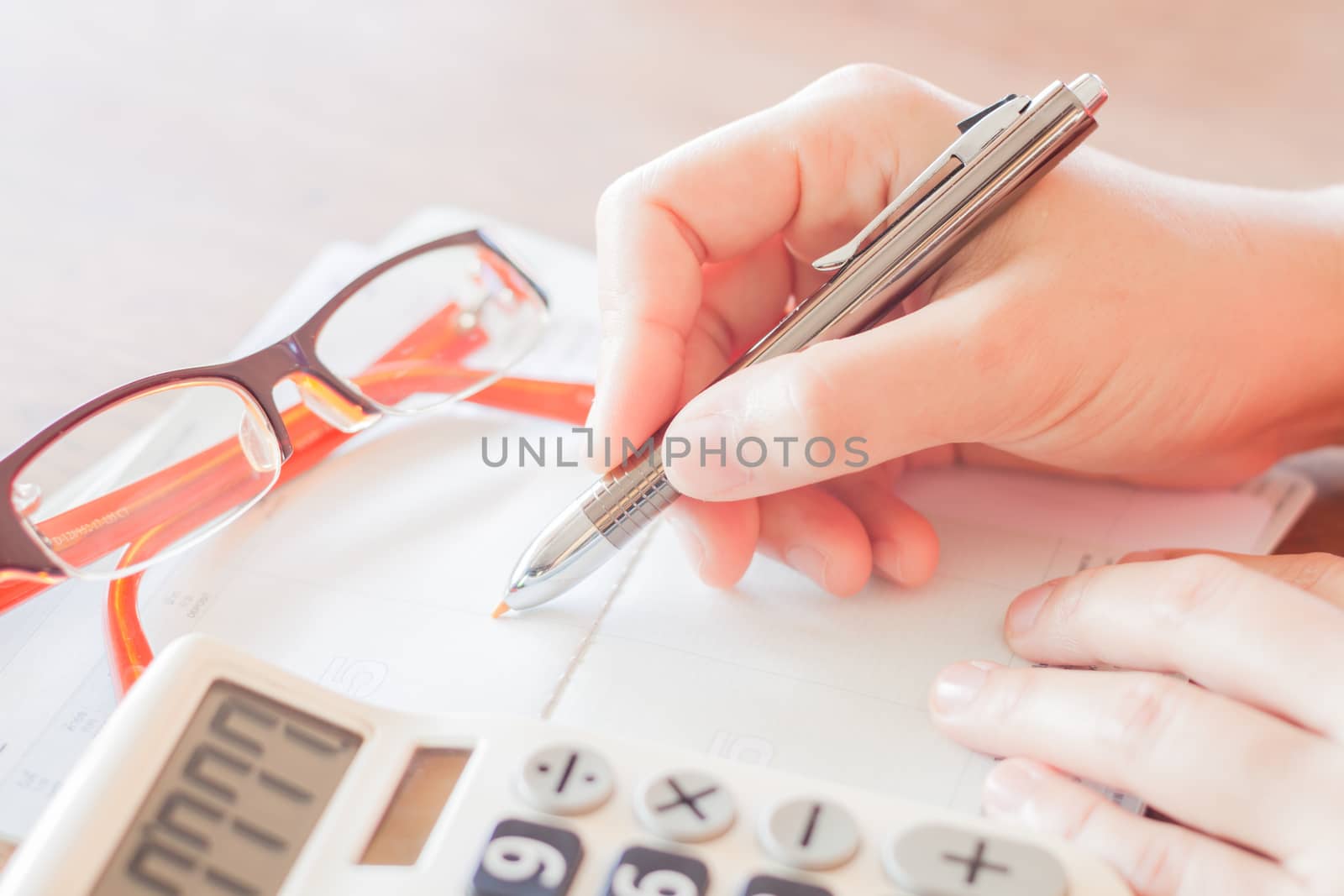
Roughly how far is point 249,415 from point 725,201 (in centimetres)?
27

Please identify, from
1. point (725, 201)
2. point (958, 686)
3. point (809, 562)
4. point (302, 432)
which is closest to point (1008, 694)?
point (958, 686)

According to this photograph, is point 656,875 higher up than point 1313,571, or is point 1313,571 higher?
point 1313,571

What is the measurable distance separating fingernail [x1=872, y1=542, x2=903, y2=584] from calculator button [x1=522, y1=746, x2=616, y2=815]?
0.65 feet

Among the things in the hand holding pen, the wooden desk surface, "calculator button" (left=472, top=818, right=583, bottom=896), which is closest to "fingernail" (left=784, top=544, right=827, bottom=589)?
the hand holding pen

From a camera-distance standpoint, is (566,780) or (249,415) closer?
(566,780)

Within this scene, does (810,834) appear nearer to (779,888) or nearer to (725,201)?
(779,888)

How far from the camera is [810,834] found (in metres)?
0.39

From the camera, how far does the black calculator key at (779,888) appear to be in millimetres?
375

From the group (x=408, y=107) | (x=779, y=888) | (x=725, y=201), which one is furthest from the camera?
(x=408, y=107)

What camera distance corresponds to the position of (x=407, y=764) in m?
0.42

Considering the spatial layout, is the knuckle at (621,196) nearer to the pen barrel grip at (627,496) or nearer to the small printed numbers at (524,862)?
the pen barrel grip at (627,496)

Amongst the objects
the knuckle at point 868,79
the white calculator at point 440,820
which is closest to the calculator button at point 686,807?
the white calculator at point 440,820

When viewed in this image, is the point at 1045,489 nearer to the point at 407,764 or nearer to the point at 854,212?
the point at 854,212

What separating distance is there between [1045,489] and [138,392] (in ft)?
1.50
